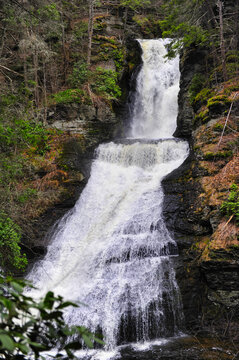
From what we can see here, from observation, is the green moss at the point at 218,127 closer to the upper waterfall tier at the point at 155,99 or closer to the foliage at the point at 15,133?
the upper waterfall tier at the point at 155,99

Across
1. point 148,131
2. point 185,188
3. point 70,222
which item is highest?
point 148,131

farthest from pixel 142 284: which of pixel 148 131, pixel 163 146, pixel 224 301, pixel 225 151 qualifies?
pixel 148 131

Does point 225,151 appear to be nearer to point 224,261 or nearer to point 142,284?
point 224,261

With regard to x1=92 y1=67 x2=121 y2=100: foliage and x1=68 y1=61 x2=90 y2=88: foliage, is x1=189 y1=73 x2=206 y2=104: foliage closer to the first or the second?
x1=92 y1=67 x2=121 y2=100: foliage

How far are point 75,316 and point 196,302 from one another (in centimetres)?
312

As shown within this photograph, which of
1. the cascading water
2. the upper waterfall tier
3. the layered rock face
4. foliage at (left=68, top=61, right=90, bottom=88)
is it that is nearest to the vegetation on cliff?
foliage at (left=68, top=61, right=90, bottom=88)

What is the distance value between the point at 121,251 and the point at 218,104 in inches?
273

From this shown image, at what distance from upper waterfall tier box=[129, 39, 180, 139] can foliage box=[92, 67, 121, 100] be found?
1904 mm

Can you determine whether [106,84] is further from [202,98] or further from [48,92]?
[202,98]

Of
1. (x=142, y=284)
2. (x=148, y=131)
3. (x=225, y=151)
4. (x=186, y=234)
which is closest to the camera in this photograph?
(x=142, y=284)

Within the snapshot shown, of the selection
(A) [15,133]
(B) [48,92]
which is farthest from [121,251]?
(B) [48,92]

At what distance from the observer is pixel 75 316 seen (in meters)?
6.96

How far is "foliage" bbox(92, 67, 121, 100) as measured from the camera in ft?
57.7

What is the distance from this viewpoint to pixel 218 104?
11062 mm
